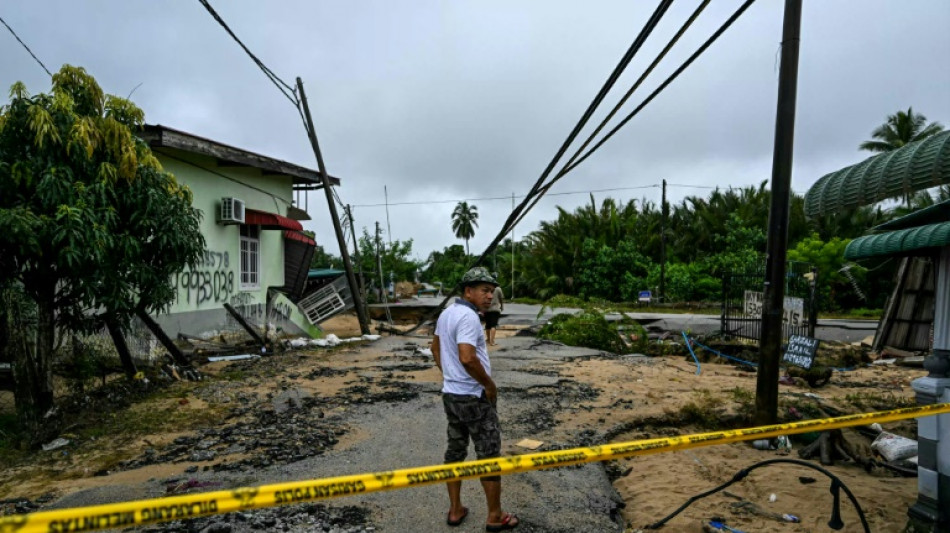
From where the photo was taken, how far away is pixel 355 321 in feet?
73.2

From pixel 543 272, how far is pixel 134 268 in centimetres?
3248

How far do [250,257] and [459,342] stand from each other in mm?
12699

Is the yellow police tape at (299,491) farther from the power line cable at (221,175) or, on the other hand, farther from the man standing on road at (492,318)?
the power line cable at (221,175)

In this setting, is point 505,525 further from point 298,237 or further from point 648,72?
point 298,237

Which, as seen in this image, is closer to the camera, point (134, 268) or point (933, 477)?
point (933, 477)

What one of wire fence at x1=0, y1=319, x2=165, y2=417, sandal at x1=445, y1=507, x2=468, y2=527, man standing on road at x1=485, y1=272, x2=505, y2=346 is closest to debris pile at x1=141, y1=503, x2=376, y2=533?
sandal at x1=445, y1=507, x2=468, y2=527

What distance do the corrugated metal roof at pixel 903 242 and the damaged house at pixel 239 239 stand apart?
415 inches

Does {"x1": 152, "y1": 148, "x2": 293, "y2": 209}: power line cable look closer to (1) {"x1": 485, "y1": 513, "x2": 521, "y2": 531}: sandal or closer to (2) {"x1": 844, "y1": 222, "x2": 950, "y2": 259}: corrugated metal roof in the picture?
(1) {"x1": 485, "y1": 513, "x2": 521, "y2": 531}: sandal

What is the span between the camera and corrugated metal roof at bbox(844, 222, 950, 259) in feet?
11.6

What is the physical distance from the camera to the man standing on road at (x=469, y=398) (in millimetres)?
3414

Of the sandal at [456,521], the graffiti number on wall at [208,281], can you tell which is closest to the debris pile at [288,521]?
the sandal at [456,521]

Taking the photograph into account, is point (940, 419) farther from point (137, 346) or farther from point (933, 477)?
point (137, 346)

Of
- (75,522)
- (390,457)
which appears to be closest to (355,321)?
(390,457)

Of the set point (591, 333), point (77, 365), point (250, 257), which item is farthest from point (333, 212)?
point (77, 365)
